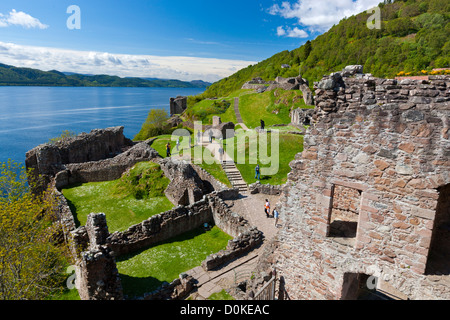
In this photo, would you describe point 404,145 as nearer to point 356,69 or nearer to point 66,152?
point 356,69

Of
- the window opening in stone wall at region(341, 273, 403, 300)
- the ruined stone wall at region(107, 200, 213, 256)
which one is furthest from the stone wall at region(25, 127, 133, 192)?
the window opening in stone wall at region(341, 273, 403, 300)

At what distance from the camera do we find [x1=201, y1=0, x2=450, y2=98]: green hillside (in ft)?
248

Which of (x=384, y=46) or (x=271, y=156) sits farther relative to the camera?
(x=384, y=46)

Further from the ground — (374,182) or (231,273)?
(374,182)

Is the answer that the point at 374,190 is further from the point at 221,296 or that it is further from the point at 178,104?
the point at 178,104

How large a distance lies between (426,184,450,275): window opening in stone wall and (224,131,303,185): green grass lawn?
1520 cm

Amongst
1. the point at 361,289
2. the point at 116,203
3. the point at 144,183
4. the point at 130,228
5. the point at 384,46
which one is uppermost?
the point at 384,46

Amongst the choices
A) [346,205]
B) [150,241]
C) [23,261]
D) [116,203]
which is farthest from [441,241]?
[116,203]

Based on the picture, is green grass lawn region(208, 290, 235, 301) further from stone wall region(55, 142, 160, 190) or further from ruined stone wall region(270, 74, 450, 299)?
stone wall region(55, 142, 160, 190)

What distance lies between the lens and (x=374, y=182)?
6785mm

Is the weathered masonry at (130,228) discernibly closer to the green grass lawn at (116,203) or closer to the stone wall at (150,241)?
the stone wall at (150,241)

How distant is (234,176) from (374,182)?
1817 cm

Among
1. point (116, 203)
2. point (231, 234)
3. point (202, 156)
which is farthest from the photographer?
point (202, 156)

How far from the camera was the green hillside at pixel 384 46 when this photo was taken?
75.5 metres
